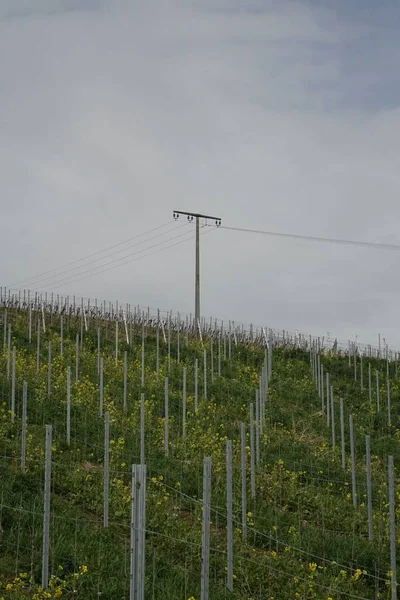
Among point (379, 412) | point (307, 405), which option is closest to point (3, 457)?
point (307, 405)

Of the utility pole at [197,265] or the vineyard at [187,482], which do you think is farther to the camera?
the utility pole at [197,265]

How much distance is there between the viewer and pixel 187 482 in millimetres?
13883

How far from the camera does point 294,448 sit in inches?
698

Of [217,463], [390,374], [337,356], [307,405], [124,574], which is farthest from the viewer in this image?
[337,356]

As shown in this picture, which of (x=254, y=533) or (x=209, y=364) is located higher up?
(x=209, y=364)

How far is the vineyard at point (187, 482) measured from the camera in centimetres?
941

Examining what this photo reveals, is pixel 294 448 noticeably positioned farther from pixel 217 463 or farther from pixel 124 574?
pixel 124 574

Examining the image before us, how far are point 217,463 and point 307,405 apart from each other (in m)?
8.47

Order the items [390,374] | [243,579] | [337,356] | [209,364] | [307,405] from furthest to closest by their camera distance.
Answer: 1. [337,356]
2. [390,374]
3. [209,364]
4. [307,405]
5. [243,579]

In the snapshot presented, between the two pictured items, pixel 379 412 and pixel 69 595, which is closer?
pixel 69 595

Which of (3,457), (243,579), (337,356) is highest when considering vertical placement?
(337,356)

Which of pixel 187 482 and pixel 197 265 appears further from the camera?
pixel 197 265

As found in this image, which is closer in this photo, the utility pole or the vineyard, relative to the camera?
the vineyard

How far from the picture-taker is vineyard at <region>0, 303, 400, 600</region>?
30.9 feet
